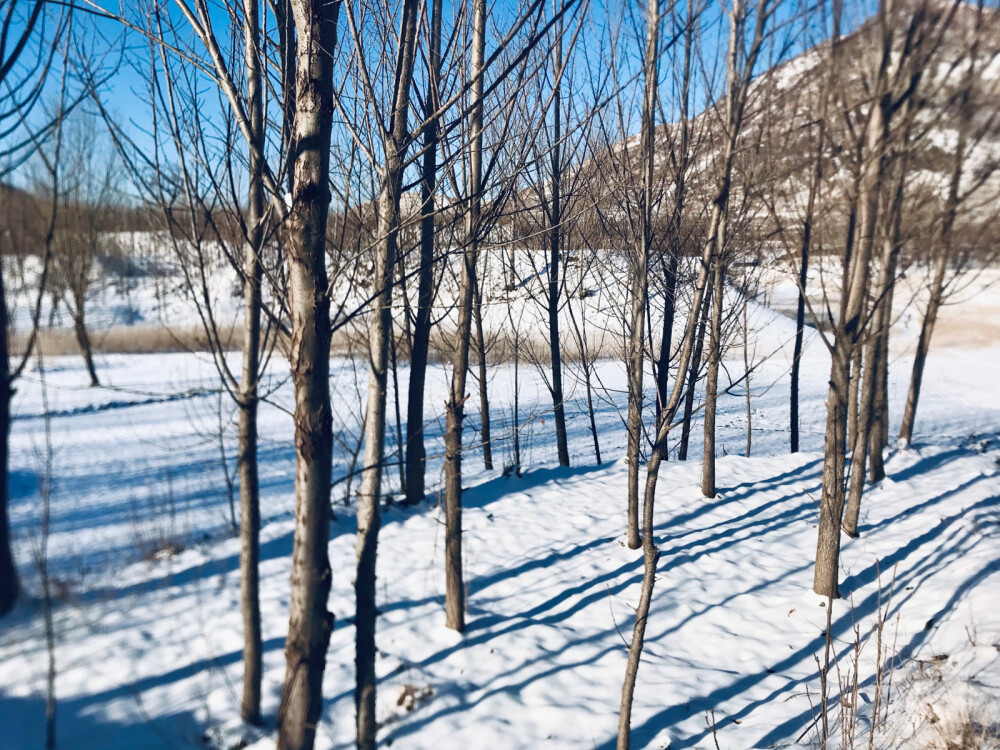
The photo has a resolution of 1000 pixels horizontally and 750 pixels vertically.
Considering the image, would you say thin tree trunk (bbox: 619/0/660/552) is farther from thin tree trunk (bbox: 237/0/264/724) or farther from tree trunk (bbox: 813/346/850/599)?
thin tree trunk (bbox: 237/0/264/724)

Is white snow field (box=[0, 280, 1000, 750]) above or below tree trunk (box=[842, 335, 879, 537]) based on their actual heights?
below

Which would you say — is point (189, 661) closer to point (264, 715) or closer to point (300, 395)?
point (264, 715)

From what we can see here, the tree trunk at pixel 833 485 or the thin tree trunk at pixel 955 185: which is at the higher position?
the thin tree trunk at pixel 955 185

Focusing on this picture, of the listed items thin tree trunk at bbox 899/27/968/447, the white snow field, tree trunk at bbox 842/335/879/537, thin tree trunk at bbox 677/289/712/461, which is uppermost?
thin tree trunk at bbox 899/27/968/447

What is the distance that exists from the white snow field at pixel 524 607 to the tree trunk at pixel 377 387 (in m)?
0.64

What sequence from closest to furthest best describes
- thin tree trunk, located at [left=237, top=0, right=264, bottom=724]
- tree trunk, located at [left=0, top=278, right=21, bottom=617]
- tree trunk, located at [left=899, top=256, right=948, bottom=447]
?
tree trunk, located at [left=0, top=278, right=21, bottom=617]
thin tree trunk, located at [left=237, top=0, right=264, bottom=724]
tree trunk, located at [left=899, top=256, right=948, bottom=447]

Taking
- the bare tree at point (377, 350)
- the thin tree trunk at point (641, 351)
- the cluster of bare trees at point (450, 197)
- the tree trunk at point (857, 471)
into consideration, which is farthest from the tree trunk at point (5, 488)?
the tree trunk at point (857, 471)

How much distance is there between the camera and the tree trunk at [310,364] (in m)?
2.01

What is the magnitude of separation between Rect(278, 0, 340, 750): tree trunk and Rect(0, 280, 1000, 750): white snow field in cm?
122

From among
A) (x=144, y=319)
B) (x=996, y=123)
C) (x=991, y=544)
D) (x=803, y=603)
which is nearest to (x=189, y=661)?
(x=803, y=603)

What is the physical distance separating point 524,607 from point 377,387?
313 centimetres

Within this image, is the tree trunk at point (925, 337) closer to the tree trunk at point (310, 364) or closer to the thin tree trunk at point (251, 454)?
the tree trunk at point (310, 364)

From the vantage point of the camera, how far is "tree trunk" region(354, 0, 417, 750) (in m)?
2.59

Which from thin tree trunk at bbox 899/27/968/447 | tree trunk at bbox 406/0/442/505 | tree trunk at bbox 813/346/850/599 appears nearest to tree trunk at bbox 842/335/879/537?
tree trunk at bbox 813/346/850/599
